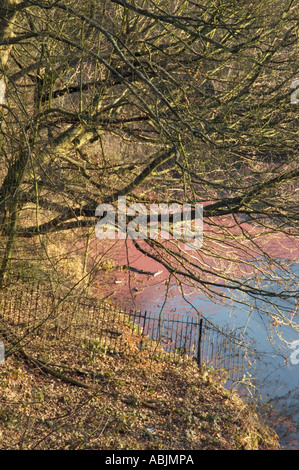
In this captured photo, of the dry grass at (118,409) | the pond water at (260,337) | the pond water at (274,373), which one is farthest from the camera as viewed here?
the pond water at (274,373)

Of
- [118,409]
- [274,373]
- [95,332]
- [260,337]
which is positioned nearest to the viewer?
[118,409]

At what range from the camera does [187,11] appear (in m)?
7.68

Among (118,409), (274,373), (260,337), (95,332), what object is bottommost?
(274,373)

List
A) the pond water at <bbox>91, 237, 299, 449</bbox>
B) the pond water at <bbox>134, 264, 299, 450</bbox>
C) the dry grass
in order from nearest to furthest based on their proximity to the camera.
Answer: the dry grass → the pond water at <bbox>91, 237, 299, 449</bbox> → the pond water at <bbox>134, 264, 299, 450</bbox>

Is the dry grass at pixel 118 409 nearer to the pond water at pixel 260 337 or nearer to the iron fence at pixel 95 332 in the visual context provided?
the iron fence at pixel 95 332

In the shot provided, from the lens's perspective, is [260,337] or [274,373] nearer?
[274,373]

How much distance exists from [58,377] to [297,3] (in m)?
6.78

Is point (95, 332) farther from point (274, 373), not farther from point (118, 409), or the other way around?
point (274, 373)

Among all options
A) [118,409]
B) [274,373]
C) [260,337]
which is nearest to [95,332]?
[118,409]

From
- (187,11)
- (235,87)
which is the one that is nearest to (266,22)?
(235,87)

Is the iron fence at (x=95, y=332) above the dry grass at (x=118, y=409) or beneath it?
above

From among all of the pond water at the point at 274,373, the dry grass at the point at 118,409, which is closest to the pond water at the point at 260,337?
the pond water at the point at 274,373

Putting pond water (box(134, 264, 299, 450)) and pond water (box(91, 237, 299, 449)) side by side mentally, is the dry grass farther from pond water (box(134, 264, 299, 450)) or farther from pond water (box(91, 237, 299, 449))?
pond water (box(91, 237, 299, 449))

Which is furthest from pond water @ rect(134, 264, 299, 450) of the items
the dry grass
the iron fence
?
the dry grass
